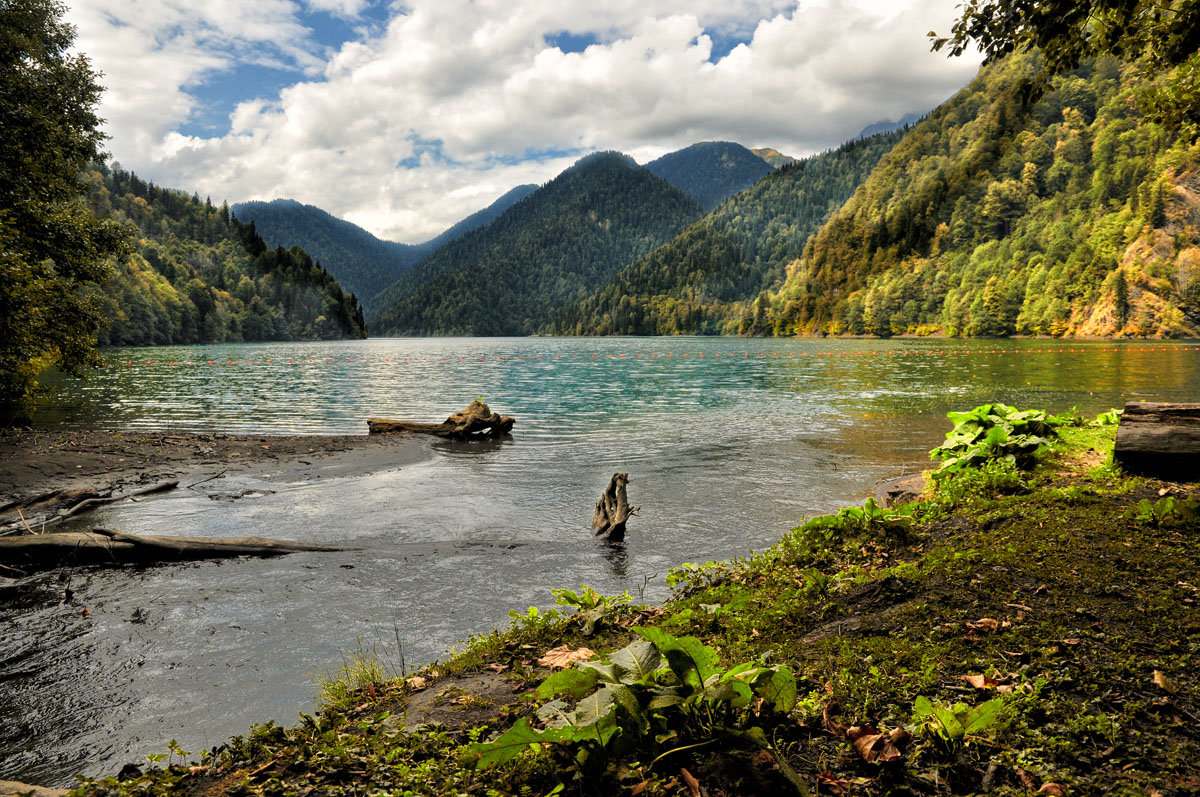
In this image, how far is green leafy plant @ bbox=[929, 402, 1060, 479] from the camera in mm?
11258

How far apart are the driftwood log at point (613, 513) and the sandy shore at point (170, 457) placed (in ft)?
31.4

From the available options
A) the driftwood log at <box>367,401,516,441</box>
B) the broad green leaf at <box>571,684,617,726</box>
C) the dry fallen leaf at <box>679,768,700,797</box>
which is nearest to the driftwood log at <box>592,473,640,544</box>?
the broad green leaf at <box>571,684,617,726</box>

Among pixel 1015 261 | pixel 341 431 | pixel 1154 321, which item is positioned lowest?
pixel 341 431

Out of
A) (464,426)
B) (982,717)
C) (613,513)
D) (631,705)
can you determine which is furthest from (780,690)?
(464,426)

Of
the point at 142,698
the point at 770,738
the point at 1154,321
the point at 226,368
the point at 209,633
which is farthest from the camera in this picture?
the point at 1154,321

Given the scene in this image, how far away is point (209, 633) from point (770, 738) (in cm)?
676

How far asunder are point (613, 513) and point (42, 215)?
852 inches

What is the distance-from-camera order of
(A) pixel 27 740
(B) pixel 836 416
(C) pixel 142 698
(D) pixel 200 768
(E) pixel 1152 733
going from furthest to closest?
1. (B) pixel 836 416
2. (C) pixel 142 698
3. (A) pixel 27 740
4. (D) pixel 200 768
5. (E) pixel 1152 733

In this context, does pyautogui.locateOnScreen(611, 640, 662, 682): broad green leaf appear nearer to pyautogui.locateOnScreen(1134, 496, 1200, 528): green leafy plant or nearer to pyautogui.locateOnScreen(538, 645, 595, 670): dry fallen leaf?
pyautogui.locateOnScreen(538, 645, 595, 670): dry fallen leaf

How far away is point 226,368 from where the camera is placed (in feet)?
225

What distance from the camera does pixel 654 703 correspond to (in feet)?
11.6

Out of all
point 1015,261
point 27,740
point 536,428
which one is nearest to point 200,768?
point 27,740

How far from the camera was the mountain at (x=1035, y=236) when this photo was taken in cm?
10525

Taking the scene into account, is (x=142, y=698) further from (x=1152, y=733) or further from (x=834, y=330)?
(x=834, y=330)
